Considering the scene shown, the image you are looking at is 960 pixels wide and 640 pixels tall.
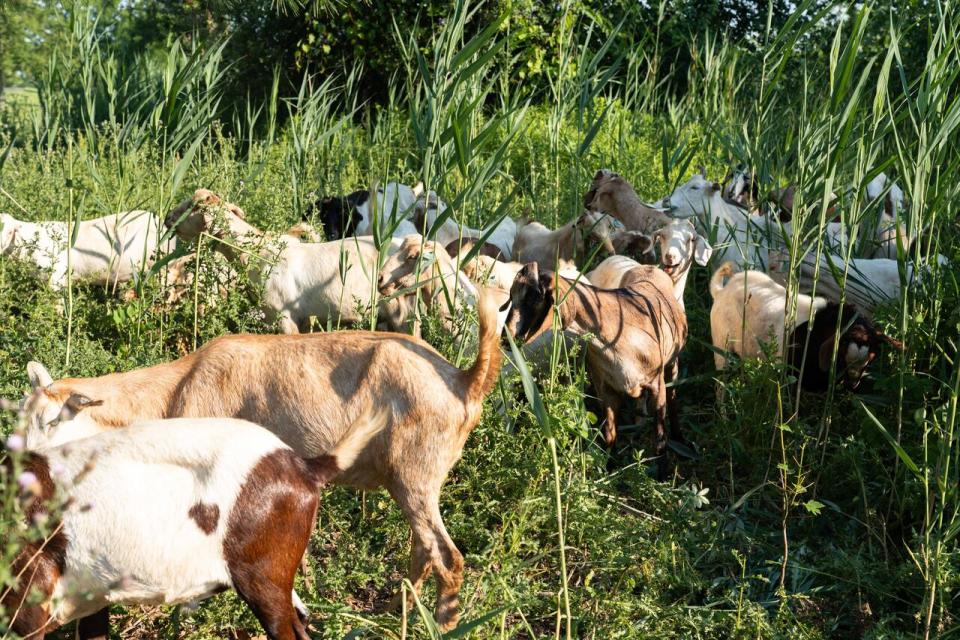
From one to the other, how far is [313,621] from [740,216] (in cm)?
608

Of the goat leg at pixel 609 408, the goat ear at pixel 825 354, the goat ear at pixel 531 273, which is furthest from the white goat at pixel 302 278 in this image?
the goat ear at pixel 825 354

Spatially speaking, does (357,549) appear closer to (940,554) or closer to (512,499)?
(512,499)

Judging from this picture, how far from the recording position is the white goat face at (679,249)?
6.96 m

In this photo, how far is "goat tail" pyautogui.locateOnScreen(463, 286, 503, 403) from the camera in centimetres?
394

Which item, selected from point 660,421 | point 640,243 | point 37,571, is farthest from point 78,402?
point 640,243

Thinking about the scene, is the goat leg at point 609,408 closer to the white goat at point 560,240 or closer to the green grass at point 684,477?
the green grass at point 684,477

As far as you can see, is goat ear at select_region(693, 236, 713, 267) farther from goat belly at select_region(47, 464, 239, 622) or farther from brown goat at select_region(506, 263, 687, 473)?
goat belly at select_region(47, 464, 239, 622)

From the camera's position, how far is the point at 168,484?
3389mm

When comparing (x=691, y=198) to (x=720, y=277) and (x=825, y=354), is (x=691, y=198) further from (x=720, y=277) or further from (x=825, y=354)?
(x=825, y=354)

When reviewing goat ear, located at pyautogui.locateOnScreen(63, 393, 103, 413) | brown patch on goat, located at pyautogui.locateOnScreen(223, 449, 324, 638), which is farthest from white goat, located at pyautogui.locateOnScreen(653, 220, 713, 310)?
goat ear, located at pyautogui.locateOnScreen(63, 393, 103, 413)

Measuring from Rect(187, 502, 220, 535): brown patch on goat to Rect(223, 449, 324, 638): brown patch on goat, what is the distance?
50mm

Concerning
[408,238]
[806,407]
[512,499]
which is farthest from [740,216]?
[512,499]

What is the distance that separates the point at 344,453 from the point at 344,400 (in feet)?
2.18

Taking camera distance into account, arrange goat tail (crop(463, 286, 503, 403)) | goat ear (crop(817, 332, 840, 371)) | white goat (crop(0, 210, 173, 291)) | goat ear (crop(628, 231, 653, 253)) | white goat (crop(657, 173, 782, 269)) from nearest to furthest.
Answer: goat tail (crop(463, 286, 503, 403)), goat ear (crop(817, 332, 840, 371)), white goat (crop(0, 210, 173, 291)), goat ear (crop(628, 231, 653, 253)), white goat (crop(657, 173, 782, 269))
